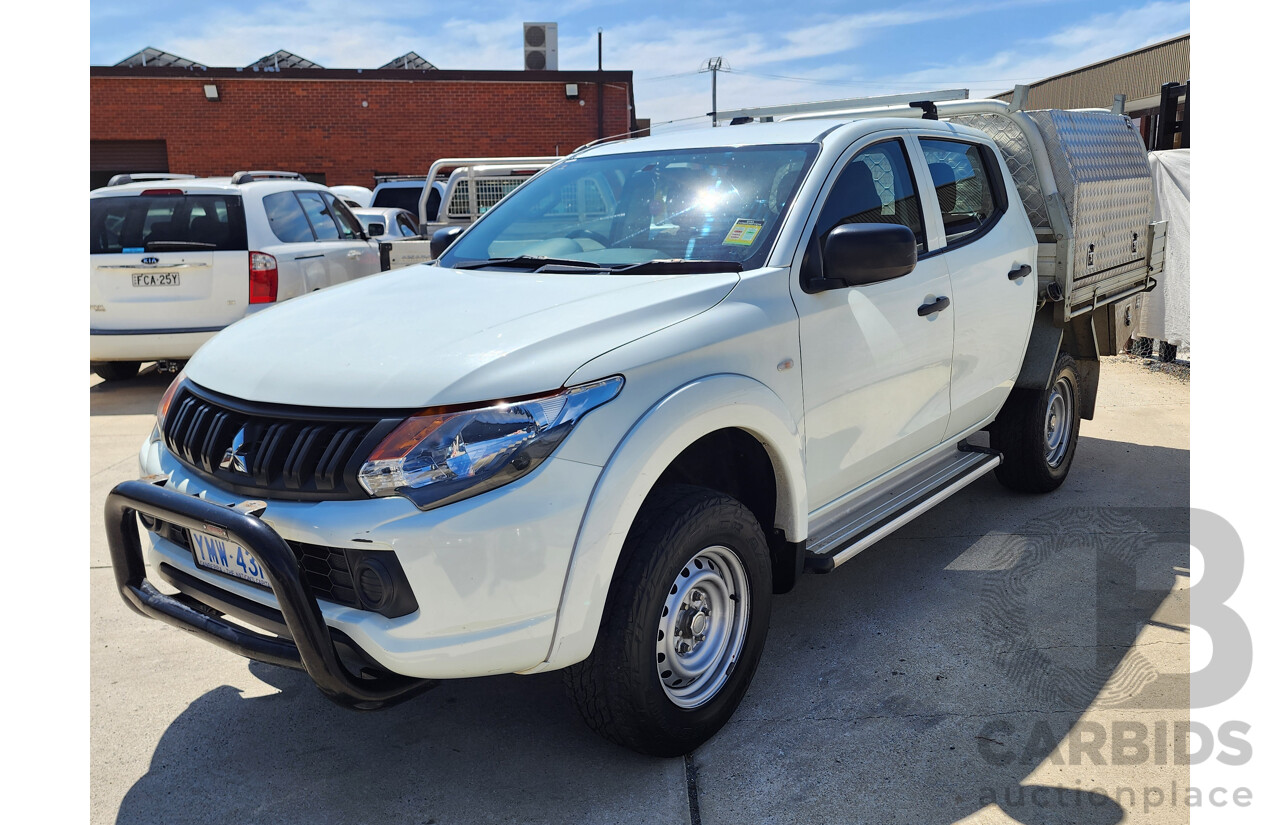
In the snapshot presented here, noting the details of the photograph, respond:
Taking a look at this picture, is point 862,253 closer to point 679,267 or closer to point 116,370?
point 679,267

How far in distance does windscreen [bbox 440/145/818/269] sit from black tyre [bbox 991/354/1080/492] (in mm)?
2219

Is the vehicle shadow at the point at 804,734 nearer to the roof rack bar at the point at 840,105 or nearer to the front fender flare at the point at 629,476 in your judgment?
the front fender flare at the point at 629,476

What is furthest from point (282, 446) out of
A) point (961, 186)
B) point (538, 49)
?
point (538, 49)

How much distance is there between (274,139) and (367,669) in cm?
2499

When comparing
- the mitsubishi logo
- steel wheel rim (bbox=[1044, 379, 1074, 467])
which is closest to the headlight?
the mitsubishi logo

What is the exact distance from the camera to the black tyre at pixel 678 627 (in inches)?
105

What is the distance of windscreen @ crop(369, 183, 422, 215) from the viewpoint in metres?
17.6

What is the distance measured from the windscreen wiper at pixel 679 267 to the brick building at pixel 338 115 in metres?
22.0

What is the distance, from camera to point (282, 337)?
9.72 ft

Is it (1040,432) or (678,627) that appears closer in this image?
(678,627)

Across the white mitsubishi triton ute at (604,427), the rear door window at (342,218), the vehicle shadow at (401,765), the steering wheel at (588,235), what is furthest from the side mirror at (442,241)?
the rear door window at (342,218)

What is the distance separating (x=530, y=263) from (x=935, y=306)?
162cm

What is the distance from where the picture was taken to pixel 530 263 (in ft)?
11.8

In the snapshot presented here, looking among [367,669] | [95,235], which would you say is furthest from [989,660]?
[95,235]
